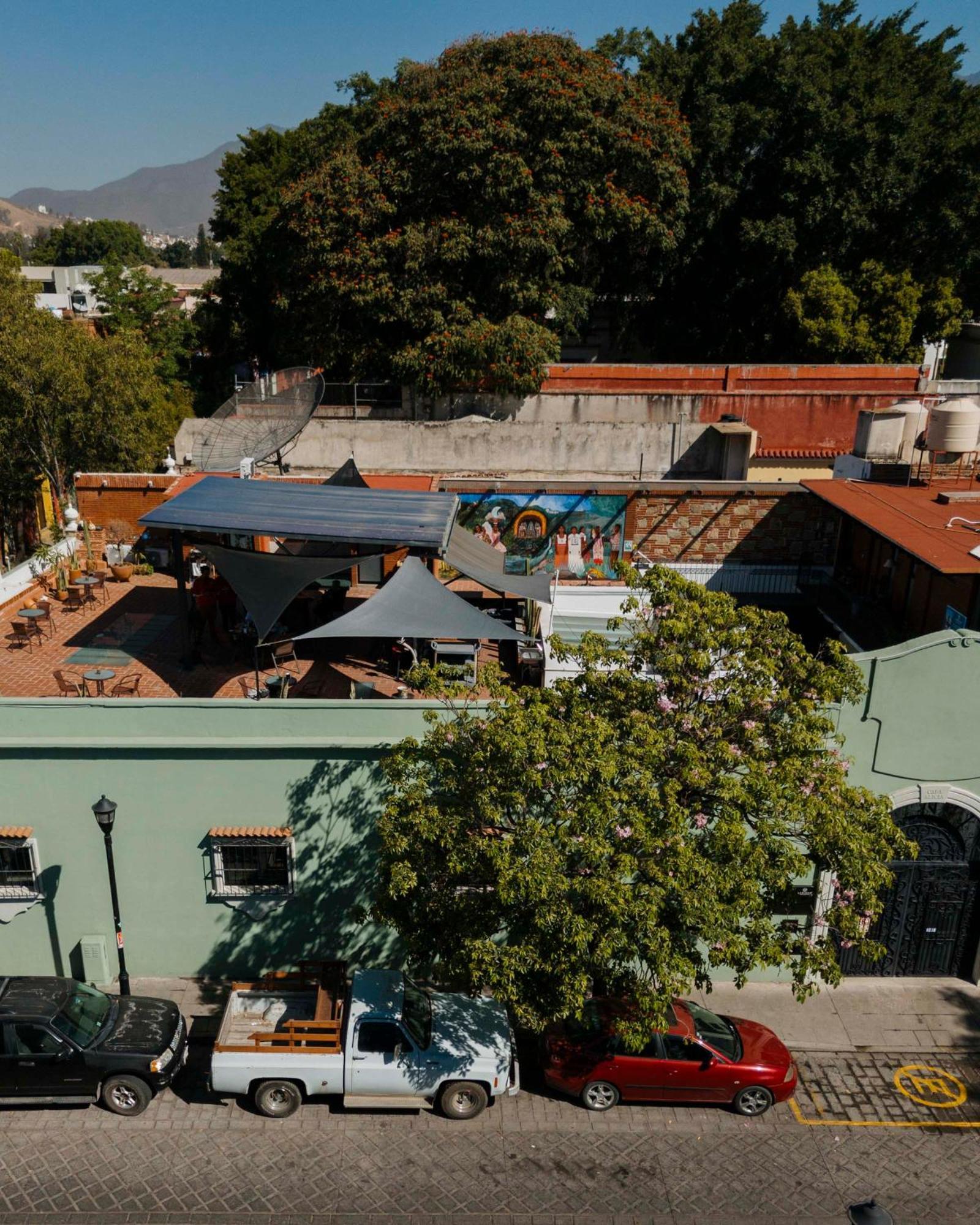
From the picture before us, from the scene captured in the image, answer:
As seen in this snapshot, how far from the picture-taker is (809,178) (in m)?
→ 36.9

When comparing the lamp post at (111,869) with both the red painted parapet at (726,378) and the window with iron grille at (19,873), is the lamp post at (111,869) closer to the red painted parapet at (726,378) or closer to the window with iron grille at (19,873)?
the window with iron grille at (19,873)

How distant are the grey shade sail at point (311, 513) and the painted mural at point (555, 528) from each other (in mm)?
5738

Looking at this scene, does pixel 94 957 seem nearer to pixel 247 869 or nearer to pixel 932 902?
pixel 247 869

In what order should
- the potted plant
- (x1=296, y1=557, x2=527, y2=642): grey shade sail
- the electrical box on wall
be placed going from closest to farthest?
the electrical box on wall < (x1=296, y1=557, x2=527, y2=642): grey shade sail < the potted plant

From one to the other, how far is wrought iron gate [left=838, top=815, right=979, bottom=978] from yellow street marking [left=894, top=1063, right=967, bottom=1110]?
1608mm

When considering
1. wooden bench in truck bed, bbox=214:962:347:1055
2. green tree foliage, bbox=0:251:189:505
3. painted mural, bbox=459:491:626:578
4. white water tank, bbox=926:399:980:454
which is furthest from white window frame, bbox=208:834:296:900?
green tree foliage, bbox=0:251:189:505

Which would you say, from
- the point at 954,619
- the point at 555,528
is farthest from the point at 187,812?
the point at 555,528

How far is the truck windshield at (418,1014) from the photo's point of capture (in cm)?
1173

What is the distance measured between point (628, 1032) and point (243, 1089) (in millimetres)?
5066

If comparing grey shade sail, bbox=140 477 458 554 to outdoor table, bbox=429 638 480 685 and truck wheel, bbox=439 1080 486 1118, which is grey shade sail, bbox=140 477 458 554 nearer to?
outdoor table, bbox=429 638 480 685

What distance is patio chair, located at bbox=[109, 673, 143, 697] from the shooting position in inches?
606

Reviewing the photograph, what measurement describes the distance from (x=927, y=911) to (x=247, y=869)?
33.7 feet

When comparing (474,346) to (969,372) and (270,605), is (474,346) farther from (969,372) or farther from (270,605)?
A: (969,372)

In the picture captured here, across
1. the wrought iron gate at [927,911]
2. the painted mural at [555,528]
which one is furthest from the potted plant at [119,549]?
the wrought iron gate at [927,911]
